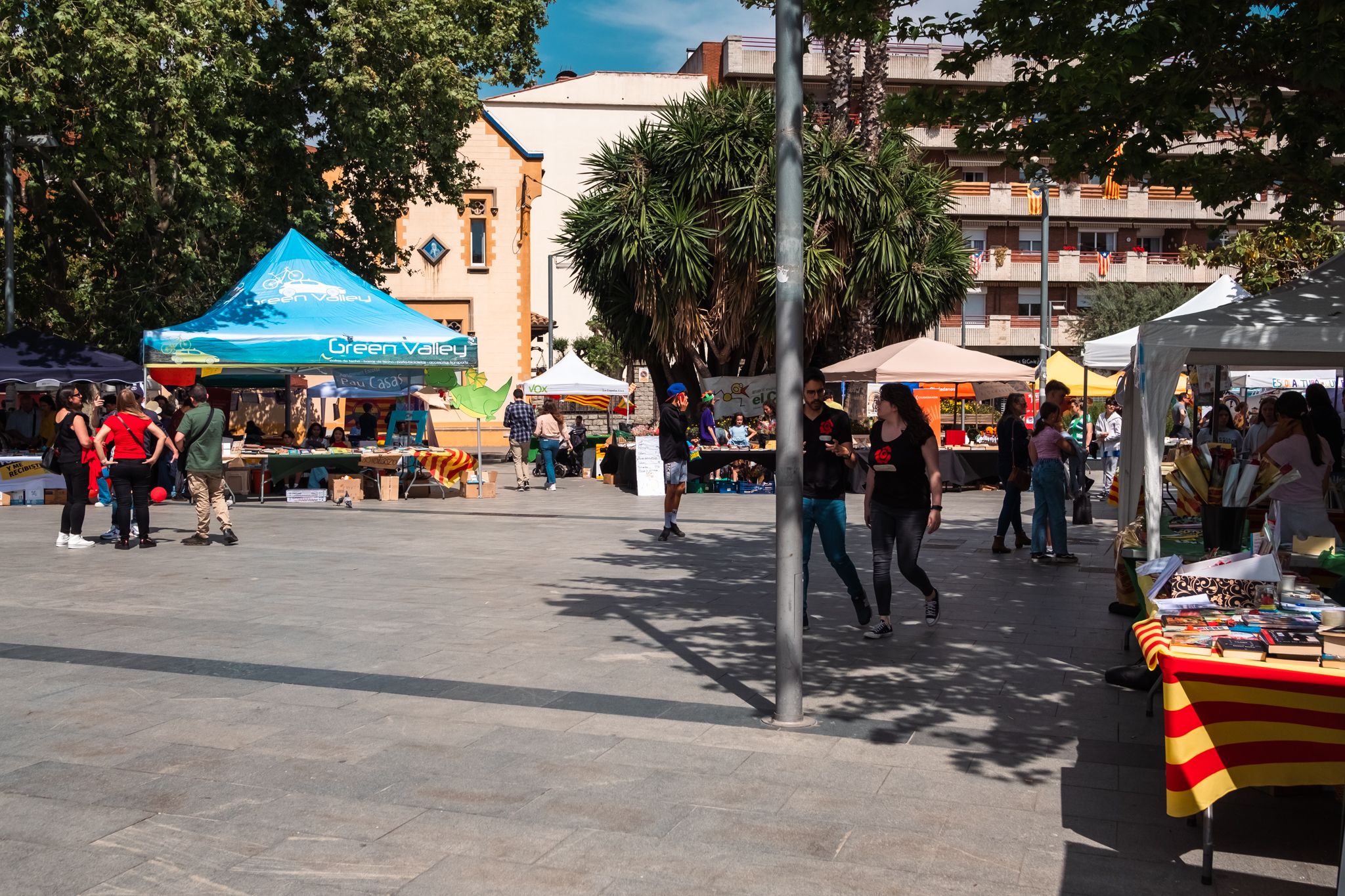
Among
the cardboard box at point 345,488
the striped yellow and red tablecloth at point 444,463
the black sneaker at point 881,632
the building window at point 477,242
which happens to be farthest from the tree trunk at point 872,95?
the black sneaker at point 881,632

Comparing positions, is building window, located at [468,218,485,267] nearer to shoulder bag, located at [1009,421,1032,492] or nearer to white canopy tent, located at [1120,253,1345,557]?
shoulder bag, located at [1009,421,1032,492]

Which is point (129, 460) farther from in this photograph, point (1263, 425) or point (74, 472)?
point (1263, 425)

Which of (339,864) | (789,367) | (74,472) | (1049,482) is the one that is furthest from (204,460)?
(339,864)

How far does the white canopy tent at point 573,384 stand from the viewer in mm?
24609

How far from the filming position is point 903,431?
8055 mm

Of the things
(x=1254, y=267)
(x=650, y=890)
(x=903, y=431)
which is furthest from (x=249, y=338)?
(x=1254, y=267)

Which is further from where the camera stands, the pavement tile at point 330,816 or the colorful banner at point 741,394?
the colorful banner at point 741,394

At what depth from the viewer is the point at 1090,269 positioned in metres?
52.8

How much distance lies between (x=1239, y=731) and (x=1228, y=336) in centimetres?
367

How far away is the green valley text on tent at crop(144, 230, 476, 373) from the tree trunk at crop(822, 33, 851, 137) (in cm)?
944

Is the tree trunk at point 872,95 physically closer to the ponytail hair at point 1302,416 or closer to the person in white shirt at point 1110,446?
the person in white shirt at point 1110,446

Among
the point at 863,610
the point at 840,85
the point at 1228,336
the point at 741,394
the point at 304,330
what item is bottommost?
the point at 863,610

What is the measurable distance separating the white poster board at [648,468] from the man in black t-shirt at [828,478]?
12.0 metres

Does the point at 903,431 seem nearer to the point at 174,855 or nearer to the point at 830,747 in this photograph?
the point at 830,747
